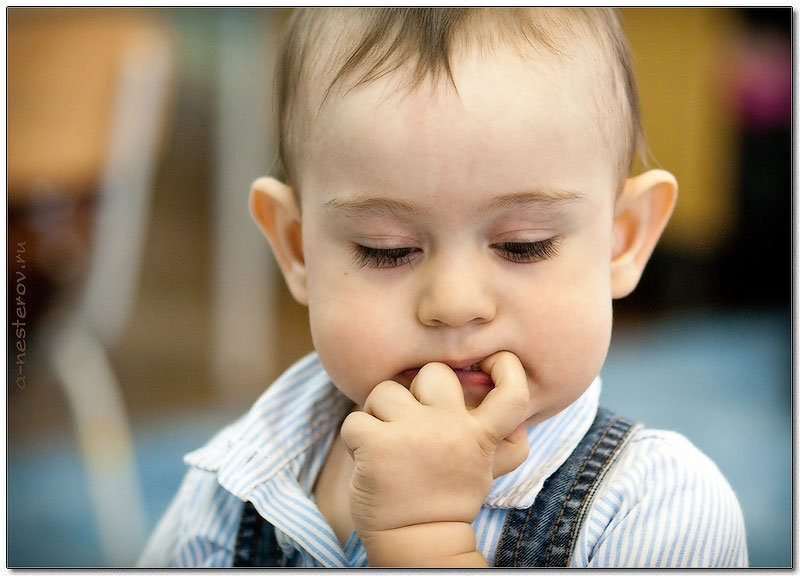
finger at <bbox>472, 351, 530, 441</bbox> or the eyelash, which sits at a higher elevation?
the eyelash

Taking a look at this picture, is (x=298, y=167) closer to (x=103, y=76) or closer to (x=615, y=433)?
(x=615, y=433)

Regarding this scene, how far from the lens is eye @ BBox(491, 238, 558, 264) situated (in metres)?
0.56

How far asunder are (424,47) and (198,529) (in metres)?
0.45

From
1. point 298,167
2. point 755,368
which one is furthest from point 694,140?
point 298,167

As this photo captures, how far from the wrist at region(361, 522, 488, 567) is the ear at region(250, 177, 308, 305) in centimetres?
21

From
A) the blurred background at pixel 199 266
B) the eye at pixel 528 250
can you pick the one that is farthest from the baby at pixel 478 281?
the blurred background at pixel 199 266

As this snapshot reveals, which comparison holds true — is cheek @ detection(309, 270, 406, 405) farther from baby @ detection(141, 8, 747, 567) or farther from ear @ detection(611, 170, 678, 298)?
ear @ detection(611, 170, 678, 298)

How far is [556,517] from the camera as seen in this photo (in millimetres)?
603

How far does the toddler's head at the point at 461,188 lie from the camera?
0.53 metres

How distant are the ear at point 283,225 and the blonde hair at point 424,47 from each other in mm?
20

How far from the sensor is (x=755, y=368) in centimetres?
190

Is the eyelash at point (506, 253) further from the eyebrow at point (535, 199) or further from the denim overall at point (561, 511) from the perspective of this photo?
the denim overall at point (561, 511)

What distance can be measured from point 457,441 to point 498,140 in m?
0.19

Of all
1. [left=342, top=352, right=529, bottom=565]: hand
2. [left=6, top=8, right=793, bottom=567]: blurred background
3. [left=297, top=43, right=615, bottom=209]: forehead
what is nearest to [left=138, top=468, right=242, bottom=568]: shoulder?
[left=6, top=8, right=793, bottom=567]: blurred background
